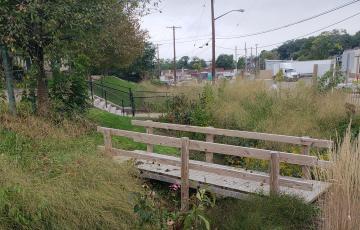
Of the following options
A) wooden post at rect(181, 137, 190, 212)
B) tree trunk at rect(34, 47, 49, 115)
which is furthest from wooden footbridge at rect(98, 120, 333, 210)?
tree trunk at rect(34, 47, 49, 115)

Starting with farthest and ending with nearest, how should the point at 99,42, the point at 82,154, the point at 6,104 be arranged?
1. the point at 99,42
2. the point at 6,104
3. the point at 82,154

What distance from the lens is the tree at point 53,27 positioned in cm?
677

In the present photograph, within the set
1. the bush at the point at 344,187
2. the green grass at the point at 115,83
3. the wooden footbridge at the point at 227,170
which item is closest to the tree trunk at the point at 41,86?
the wooden footbridge at the point at 227,170

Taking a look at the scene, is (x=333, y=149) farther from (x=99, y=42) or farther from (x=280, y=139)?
(x=99, y=42)

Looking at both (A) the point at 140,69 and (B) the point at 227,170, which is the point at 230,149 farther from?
(A) the point at 140,69

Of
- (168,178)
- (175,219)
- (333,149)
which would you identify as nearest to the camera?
(333,149)

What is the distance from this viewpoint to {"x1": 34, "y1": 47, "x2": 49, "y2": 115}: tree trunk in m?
7.86

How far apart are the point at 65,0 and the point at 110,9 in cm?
120

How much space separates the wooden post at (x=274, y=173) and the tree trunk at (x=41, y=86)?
512cm

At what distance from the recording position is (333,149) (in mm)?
3297

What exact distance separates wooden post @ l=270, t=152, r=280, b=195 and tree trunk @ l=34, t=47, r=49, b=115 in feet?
16.8

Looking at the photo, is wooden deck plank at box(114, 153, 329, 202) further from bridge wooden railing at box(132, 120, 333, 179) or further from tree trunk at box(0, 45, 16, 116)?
tree trunk at box(0, 45, 16, 116)

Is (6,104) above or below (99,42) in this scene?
below

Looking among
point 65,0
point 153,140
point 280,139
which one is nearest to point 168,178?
point 153,140
